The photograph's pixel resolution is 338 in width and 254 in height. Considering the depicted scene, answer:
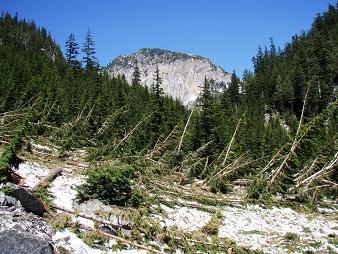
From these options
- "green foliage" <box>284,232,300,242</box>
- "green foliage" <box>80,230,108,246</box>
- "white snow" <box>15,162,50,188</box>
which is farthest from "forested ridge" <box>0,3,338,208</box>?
"green foliage" <box>284,232,300,242</box>

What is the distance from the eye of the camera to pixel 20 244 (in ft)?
29.2

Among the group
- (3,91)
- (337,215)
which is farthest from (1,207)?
(3,91)

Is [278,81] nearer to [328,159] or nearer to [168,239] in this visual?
[328,159]

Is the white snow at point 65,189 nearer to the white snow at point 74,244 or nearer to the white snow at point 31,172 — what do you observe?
the white snow at point 31,172

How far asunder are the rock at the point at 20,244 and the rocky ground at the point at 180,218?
0.09 m

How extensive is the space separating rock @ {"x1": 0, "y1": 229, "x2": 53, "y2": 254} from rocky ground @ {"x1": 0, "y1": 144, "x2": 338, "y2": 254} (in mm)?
90

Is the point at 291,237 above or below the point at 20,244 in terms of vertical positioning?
below

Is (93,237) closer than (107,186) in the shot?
Yes

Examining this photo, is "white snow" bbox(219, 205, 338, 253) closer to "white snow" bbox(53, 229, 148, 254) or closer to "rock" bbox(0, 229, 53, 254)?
"white snow" bbox(53, 229, 148, 254)

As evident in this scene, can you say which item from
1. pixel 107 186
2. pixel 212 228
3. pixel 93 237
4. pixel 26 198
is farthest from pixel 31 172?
pixel 212 228

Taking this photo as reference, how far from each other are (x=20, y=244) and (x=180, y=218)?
33.4 feet

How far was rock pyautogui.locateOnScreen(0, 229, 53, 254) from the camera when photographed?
882cm

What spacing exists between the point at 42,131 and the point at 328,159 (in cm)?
2430

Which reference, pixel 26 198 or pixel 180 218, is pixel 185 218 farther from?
pixel 26 198
